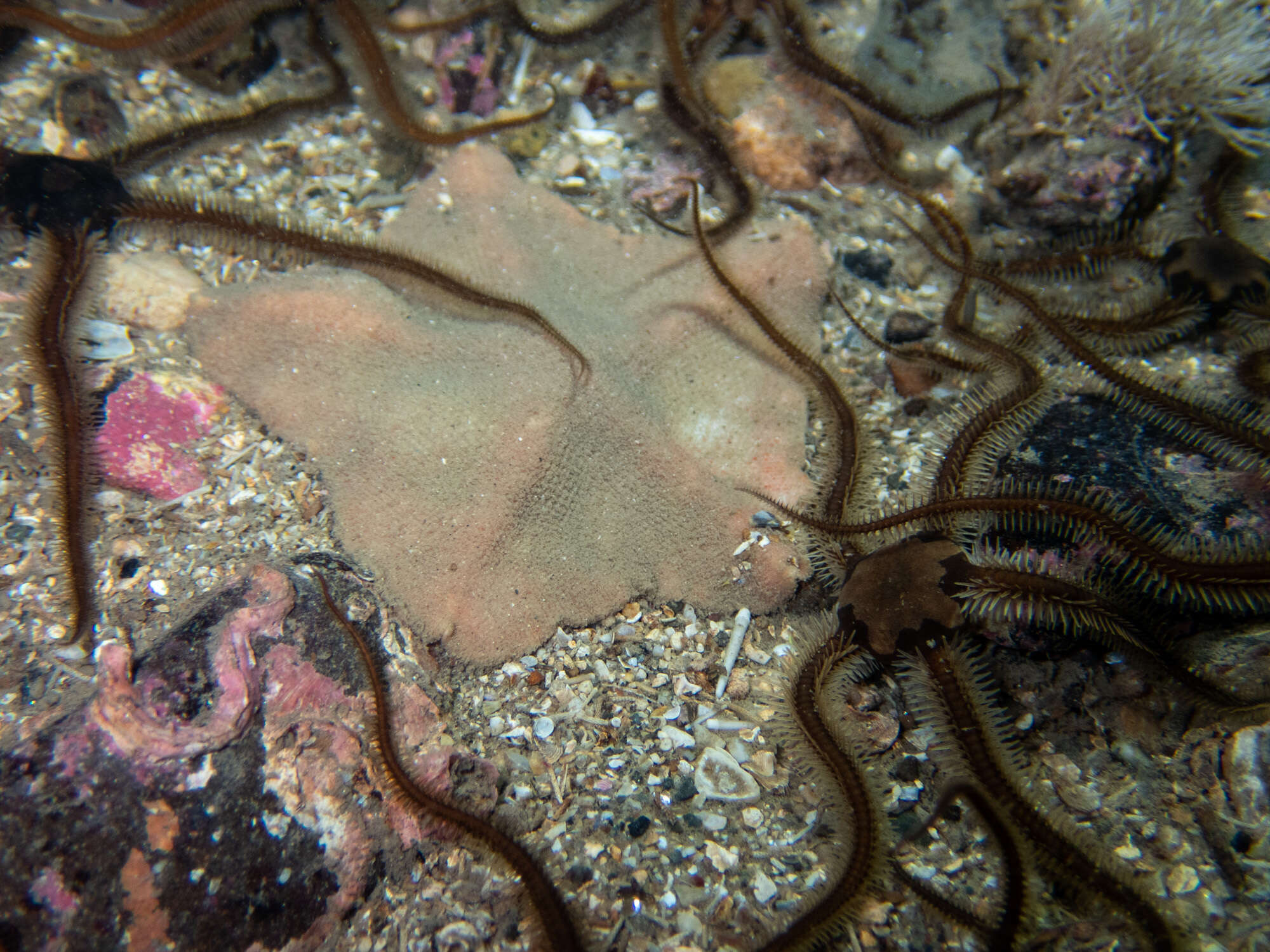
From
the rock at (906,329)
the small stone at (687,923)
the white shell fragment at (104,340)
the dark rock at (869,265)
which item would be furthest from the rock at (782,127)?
the small stone at (687,923)

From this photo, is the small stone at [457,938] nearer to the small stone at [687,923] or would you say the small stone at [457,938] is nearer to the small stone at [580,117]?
the small stone at [687,923]

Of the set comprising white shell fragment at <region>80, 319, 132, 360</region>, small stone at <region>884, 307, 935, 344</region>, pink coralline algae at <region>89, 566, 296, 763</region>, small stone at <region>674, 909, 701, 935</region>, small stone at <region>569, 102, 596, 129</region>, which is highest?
small stone at <region>884, 307, 935, 344</region>

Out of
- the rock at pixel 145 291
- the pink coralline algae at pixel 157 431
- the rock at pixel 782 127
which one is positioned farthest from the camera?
the rock at pixel 782 127

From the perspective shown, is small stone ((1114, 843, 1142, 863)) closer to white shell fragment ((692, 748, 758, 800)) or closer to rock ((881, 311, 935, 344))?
white shell fragment ((692, 748, 758, 800))

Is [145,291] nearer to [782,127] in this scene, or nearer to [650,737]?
[650,737]

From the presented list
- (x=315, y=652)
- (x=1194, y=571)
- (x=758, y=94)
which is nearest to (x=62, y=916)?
(x=315, y=652)

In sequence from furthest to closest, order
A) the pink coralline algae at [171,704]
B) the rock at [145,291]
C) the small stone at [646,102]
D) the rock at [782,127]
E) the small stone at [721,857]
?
the small stone at [646,102], the rock at [782,127], the rock at [145,291], the small stone at [721,857], the pink coralline algae at [171,704]

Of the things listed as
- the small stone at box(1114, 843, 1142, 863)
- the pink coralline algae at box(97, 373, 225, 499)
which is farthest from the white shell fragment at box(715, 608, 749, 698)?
the pink coralline algae at box(97, 373, 225, 499)

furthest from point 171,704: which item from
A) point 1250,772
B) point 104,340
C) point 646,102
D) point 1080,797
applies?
point 646,102
